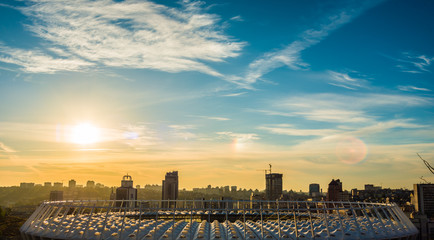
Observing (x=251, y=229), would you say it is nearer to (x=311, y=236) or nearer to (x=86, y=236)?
(x=311, y=236)

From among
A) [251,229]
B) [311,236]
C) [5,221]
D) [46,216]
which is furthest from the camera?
[5,221]

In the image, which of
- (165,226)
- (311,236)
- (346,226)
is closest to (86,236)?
(165,226)

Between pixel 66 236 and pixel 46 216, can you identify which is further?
pixel 46 216

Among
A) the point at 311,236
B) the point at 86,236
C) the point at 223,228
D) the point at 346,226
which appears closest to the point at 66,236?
the point at 86,236

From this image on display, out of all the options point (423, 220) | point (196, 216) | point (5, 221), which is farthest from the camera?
point (423, 220)

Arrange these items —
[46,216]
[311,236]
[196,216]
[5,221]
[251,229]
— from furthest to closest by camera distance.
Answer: [5,221] < [196,216] < [46,216] < [251,229] < [311,236]

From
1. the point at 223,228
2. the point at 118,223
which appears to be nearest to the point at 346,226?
the point at 223,228

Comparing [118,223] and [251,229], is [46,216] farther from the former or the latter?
[251,229]

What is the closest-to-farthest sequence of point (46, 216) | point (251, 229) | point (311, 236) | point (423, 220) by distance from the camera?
point (311, 236), point (251, 229), point (46, 216), point (423, 220)

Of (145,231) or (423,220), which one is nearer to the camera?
(145,231)
